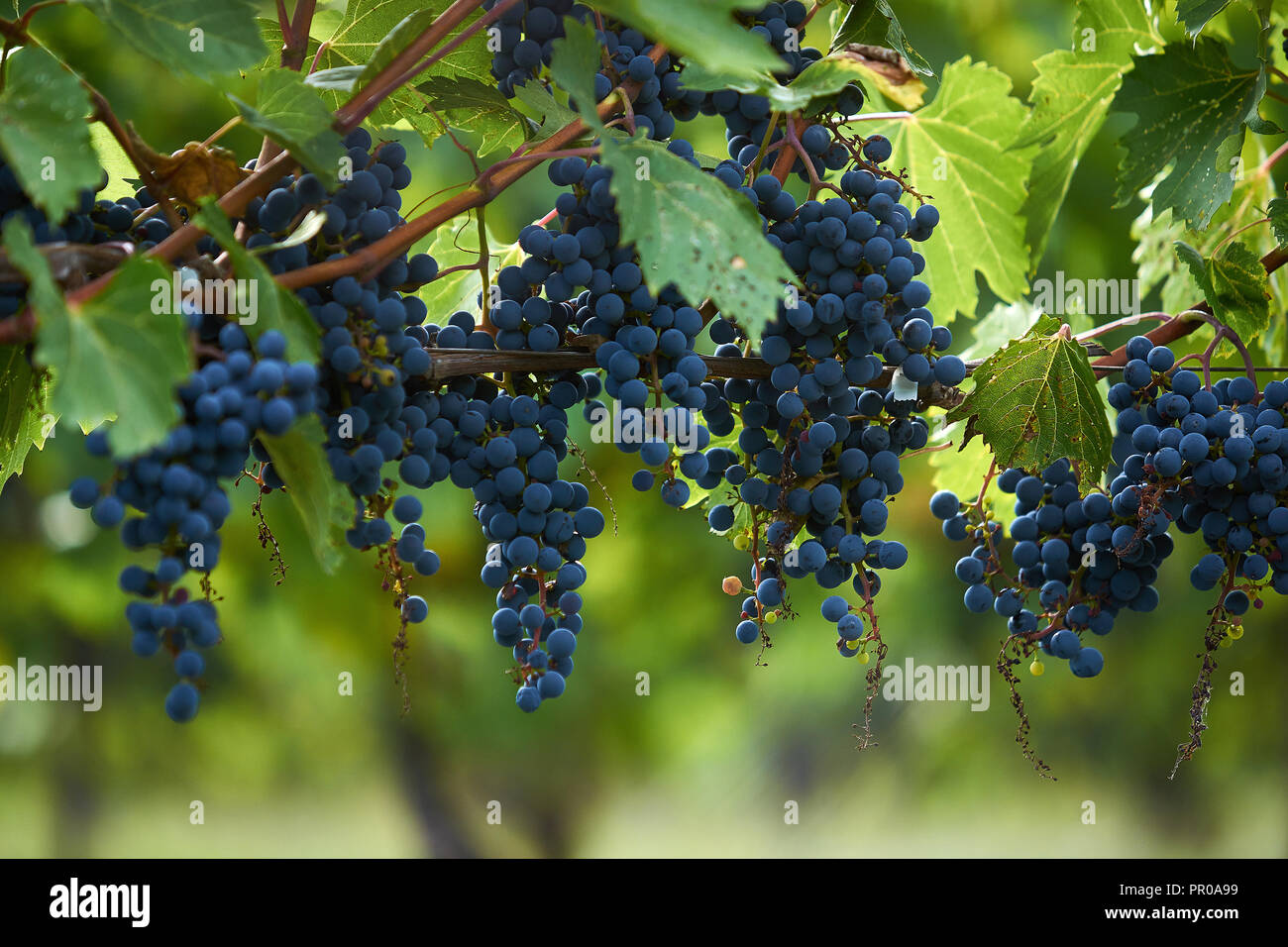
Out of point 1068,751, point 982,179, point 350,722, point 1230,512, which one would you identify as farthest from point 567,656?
point 1068,751

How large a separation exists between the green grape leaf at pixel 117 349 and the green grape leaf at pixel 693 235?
24 centimetres

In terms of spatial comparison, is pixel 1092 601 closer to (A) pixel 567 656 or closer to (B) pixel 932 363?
(B) pixel 932 363

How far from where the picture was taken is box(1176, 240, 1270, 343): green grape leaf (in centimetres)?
86

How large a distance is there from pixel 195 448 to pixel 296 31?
0.36m

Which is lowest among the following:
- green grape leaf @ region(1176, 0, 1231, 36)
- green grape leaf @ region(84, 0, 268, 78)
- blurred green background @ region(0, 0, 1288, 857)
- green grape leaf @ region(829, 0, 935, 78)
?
blurred green background @ region(0, 0, 1288, 857)

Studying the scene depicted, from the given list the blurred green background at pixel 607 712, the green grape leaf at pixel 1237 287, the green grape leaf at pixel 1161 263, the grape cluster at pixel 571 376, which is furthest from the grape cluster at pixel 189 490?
the blurred green background at pixel 607 712

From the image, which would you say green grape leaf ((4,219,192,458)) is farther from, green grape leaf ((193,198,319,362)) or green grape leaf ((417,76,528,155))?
green grape leaf ((417,76,528,155))

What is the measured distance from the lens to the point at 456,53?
2.61ft

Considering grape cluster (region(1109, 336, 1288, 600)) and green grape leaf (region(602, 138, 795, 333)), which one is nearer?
green grape leaf (region(602, 138, 795, 333))

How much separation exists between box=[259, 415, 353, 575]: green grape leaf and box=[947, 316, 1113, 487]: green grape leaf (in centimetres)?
47

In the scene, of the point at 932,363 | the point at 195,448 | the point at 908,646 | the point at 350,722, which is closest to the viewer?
the point at 195,448

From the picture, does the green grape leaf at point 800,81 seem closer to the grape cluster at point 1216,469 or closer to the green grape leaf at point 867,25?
the green grape leaf at point 867,25

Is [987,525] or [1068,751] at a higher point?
[987,525]

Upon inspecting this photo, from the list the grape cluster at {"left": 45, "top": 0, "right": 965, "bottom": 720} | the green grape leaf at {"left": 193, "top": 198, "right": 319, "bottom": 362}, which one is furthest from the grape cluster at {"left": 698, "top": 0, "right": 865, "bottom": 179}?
the green grape leaf at {"left": 193, "top": 198, "right": 319, "bottom": 362}
